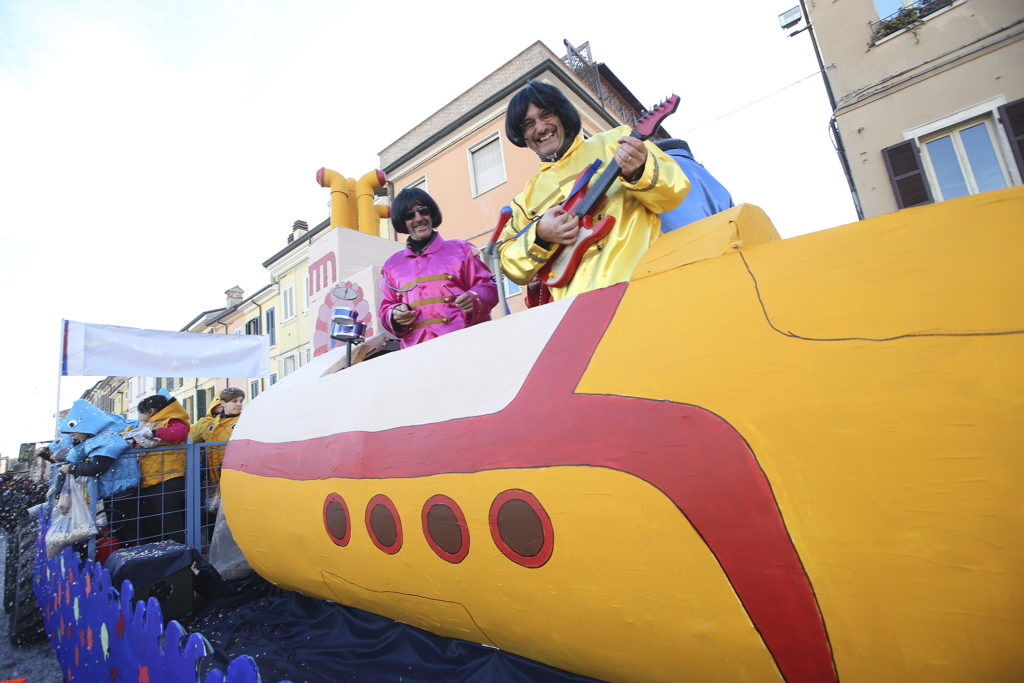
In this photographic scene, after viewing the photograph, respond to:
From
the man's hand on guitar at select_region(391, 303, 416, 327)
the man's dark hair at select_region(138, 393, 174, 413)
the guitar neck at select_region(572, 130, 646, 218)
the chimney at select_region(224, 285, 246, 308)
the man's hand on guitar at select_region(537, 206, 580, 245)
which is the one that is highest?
the chimney at select_region(224, 285, 246, 308)

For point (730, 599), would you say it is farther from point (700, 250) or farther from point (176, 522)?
point (176, 522)

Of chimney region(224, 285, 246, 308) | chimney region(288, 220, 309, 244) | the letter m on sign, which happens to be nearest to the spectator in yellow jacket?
the letter m on sign

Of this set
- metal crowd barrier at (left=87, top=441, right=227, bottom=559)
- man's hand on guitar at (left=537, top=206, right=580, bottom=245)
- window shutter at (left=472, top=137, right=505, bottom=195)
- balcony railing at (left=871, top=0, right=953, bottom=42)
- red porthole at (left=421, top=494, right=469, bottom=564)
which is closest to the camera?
red porthole at (left=421, top=494, right=469, bottom=564)

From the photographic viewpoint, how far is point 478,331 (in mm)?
1363

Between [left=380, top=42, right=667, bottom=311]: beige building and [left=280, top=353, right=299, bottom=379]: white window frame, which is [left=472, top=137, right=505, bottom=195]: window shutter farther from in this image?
[left=280, top=353, right=299, bottom=379]: white window frame

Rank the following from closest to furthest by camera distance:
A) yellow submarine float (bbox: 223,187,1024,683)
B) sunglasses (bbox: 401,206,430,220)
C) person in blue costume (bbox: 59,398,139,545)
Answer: yellow submarine float (bbox: 223,187,1024,683) → sunglasses (bbox: 401,206,430,220) → person in blue costume (bbox: 59,398,139,545)

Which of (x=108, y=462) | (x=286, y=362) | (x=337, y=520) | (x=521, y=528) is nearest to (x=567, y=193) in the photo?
(x=521, y=528)

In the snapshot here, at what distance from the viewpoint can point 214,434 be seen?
156 inches

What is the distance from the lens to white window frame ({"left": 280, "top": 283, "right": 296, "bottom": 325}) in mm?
15711

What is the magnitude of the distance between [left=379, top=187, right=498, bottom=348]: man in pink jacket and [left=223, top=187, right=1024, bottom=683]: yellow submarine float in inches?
32.0

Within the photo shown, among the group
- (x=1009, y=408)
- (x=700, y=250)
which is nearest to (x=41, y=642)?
(x=700, y=250)

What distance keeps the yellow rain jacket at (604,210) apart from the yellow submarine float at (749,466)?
0.26 metres

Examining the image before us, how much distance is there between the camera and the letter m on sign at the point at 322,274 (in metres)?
3.87

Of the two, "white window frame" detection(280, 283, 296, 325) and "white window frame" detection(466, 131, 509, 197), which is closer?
"white window frame" detection(466, 131, 509, 197)
